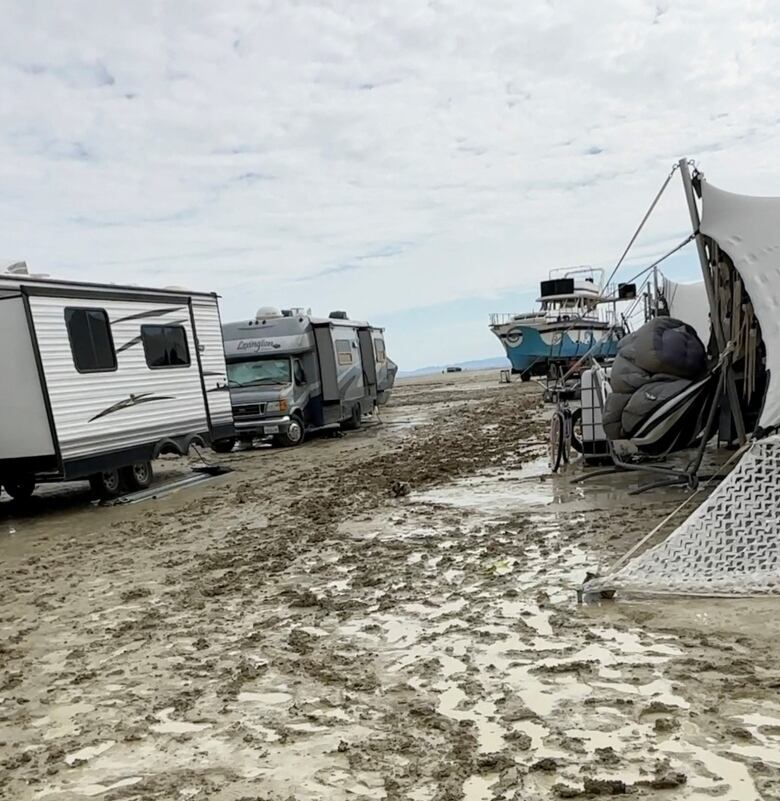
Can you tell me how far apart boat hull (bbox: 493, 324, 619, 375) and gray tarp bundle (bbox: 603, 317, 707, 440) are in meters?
25.3

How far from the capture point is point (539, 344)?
1437 inches

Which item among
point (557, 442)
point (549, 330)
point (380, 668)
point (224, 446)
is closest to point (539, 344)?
point (549, 330)

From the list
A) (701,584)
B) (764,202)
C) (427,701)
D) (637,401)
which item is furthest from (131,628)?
(764,202)

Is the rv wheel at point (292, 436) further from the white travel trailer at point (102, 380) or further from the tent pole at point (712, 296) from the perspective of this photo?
the tent pole at point (712, 296)

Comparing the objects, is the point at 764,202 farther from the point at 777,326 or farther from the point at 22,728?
the point at 22,728

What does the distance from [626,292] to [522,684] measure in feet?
28.8

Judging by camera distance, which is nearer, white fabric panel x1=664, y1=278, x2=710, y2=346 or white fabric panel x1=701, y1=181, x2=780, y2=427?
white fabric panel x1=701, y1=181, x2=780, y2=427

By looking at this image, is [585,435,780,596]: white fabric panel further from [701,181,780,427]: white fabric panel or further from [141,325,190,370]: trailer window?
[141,325,190,370]: trailer window

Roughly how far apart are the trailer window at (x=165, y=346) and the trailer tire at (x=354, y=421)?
301 inches

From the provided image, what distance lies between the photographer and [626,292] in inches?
465

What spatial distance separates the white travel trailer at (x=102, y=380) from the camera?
9.71 meters

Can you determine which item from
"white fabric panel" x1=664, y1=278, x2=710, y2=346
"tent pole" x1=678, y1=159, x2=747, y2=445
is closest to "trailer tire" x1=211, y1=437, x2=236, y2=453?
"white fabric panel" x1=664, y1=278, x2=710, y2=346

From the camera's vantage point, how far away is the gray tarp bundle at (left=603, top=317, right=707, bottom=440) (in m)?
8.62

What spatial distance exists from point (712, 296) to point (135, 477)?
8.12 meters
